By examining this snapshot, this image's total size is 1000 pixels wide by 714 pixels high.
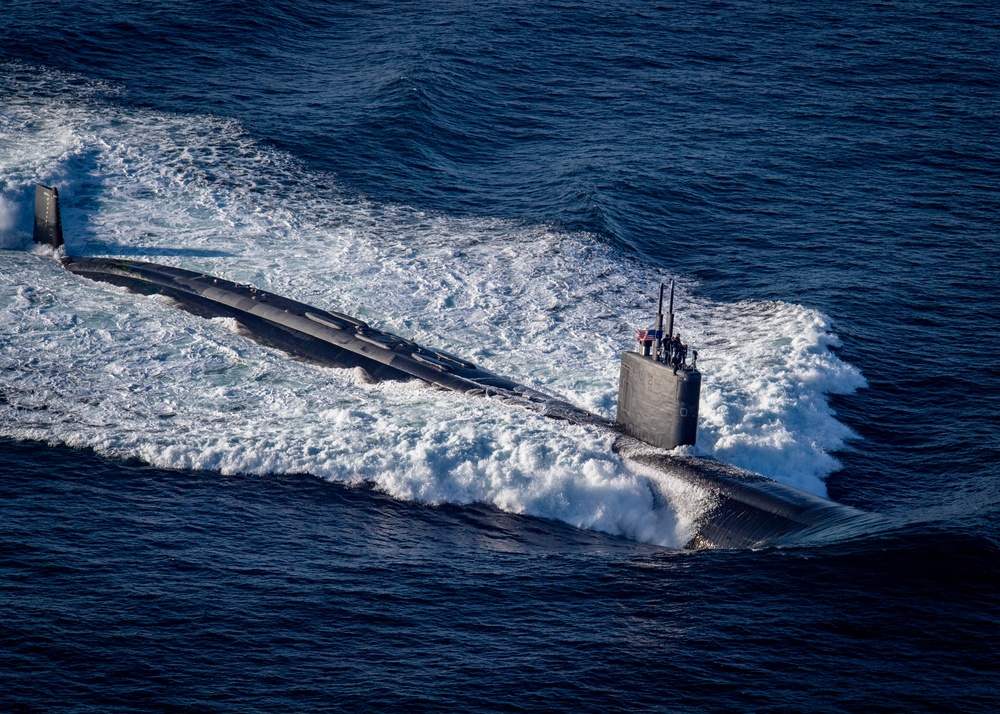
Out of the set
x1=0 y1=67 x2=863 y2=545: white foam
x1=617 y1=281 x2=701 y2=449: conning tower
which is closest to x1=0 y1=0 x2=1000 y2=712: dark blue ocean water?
x1=0 y1=67 x2=863 y2=545: white foam

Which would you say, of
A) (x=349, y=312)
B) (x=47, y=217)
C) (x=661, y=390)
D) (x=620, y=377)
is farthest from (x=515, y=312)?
(x=47, y=217)

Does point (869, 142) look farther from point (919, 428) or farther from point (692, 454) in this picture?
point (692, 454)

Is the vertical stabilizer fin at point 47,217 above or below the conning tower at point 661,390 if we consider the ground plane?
above

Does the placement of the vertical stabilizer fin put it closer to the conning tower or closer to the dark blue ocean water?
the dark blue ocean water

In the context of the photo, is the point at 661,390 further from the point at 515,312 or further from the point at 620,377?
the point at 515,312

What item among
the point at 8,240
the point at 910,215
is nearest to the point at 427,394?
the point at 8,240

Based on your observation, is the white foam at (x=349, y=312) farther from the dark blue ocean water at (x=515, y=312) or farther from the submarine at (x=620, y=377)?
the submarine at (x=620, y=377)

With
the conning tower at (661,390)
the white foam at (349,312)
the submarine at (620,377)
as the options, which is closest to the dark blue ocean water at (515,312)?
the white foam at (349,312)
